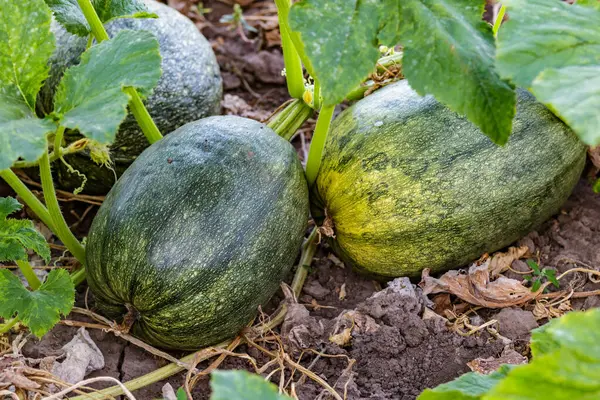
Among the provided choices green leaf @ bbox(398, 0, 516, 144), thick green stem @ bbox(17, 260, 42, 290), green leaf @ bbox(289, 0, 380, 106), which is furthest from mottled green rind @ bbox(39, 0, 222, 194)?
green leaf @ bbox(398, 0, 516, 144)

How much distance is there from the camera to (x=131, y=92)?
239cm

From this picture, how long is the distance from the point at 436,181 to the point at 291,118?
0.73 m

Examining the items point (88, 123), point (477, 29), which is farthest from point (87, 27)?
point (477, 29)

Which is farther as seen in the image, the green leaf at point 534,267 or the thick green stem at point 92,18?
the green leaf at point 534,267

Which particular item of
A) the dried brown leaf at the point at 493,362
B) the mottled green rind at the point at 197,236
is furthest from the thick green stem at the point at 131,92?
the dried brown leaf at the point at 493,362

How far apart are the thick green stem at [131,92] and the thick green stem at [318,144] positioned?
577 mm

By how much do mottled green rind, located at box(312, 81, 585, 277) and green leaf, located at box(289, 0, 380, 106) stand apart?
67cm

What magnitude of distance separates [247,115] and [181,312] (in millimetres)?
1370

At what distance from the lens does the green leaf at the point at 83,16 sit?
7.77ft

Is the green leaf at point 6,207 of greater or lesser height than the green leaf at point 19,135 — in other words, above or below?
below

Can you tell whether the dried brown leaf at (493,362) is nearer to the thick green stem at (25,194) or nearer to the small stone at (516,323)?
the small stone at (516,323)

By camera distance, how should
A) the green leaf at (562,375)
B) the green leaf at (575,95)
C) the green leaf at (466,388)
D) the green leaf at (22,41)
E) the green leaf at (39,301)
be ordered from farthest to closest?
1. the green leaf at (39,301)
2. the green leaf at (22,41)
3. the green leaf at (466,388)
4. the green leaf at (575,95)
5. the green leaf at (562,375)

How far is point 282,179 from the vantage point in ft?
8.00

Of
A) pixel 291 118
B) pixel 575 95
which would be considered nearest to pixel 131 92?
pixel 291 118
